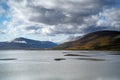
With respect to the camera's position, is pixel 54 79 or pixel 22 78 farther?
pixel 22 78

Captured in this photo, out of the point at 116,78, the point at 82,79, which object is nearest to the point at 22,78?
the point at 82,79

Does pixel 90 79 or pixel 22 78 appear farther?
pixel 22 78

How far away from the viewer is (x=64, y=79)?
123 ft

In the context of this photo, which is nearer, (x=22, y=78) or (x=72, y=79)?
(x=72, y=79)

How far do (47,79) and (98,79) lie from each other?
9.17 meters

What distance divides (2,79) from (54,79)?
9539 millimetres

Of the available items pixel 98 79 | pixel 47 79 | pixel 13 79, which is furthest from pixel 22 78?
pixel 98 79

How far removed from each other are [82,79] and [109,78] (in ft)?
16.6

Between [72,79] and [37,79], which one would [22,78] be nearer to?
[37,79]

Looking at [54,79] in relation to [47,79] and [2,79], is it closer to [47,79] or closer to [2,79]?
[47,79]

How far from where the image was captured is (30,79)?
127 ft

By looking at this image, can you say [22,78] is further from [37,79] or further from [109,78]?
[109,78]

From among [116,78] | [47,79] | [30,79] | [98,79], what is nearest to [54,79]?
[47,79]

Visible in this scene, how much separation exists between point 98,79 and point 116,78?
347 centimetres
